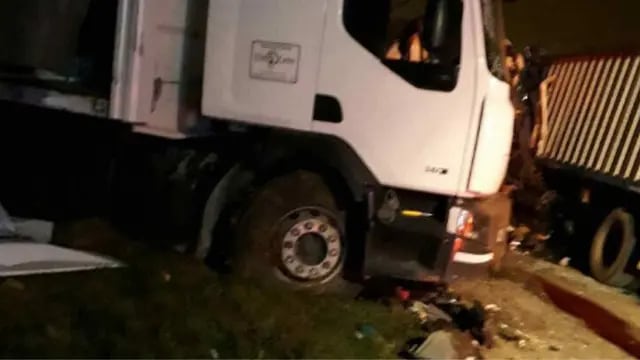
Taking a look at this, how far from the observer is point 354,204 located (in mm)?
6816

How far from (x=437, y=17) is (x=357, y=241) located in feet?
5.30

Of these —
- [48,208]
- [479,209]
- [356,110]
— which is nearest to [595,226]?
[479,209]

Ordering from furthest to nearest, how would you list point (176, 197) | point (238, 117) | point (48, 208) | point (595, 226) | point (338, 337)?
point (595, 226) → point (48, 208) → point (176, 197) → point (238, 117) → point (338, 337)

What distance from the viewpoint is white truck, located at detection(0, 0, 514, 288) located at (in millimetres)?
6582

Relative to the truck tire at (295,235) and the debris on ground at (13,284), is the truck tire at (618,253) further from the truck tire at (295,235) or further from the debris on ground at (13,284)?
the debris on ground at (13,284)

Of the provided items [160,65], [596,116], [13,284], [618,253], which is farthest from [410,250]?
[596,116]

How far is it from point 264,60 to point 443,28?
3.96ft

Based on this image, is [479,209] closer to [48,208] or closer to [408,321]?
[408,321]

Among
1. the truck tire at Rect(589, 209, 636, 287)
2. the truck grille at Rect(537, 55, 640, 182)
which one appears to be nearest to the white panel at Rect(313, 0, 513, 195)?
the truck tire at Rect(589, 209, 636, 287)

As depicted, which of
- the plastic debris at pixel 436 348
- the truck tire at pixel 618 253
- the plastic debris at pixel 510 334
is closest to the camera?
the plastic debris at pixel 436 348

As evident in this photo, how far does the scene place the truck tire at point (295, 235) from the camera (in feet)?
22.4

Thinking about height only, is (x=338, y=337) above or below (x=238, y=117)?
below

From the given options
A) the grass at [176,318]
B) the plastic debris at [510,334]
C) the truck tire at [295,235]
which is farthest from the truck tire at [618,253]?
the truck tire at [295,235]

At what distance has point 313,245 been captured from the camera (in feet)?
22.6
